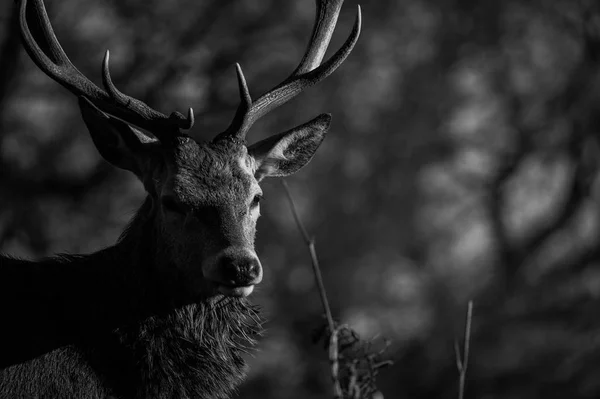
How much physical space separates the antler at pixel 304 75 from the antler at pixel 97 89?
0.33 m

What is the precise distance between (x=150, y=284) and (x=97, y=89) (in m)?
1.32

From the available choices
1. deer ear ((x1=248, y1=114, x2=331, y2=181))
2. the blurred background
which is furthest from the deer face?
the blurred background

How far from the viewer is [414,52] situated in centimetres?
2764

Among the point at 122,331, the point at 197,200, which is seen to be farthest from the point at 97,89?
the point at 122,331

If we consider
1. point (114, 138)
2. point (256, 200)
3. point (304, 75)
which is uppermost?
point (304, 75)

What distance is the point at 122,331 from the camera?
7.15m

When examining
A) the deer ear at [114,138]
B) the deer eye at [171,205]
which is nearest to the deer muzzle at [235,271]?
the deer eye at [171,205]

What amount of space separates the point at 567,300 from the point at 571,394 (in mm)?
2880

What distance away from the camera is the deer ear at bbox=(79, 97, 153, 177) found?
24.3ft

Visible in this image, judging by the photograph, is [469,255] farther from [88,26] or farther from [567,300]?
[88,26]

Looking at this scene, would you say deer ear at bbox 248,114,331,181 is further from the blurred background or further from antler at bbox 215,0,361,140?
the blurred background

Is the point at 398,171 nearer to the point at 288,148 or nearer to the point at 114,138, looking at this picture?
the point at 288,148

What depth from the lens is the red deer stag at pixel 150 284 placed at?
270 inches

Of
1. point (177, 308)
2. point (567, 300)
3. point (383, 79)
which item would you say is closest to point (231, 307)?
point (177, 308)
